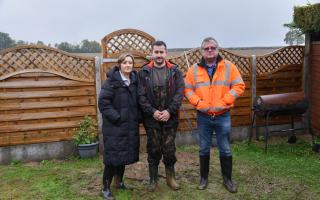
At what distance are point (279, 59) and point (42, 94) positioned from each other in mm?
4869

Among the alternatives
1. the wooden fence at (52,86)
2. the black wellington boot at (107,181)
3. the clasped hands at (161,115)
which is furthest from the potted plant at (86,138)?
the clasped hands at (161,115)

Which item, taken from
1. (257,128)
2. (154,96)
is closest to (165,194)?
(154,96)

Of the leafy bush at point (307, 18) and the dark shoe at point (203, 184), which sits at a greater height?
the leafy bush at point (307, 18)

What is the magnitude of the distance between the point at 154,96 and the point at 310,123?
14.4 ft

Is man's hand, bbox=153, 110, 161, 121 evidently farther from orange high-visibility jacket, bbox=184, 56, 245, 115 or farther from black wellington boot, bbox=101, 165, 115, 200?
black wellington boot, bbox=101, 165, 115, 200

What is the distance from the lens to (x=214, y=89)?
4.05m

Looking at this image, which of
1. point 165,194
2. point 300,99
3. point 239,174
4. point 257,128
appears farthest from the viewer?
point 257,128

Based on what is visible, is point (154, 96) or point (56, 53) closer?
point (154, 96)

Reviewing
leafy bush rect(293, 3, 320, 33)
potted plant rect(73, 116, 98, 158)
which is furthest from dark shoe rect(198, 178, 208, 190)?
leafy bush rect(293, 3, 320, 33)

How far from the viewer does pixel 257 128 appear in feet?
22.8

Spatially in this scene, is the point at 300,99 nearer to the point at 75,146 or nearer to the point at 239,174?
the point at 239,174

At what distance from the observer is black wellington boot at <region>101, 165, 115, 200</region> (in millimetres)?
4008

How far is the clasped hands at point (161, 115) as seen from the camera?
3980mm

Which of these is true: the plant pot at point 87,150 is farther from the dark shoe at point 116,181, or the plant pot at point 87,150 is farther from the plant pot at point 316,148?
the plant pot at point 316,148
